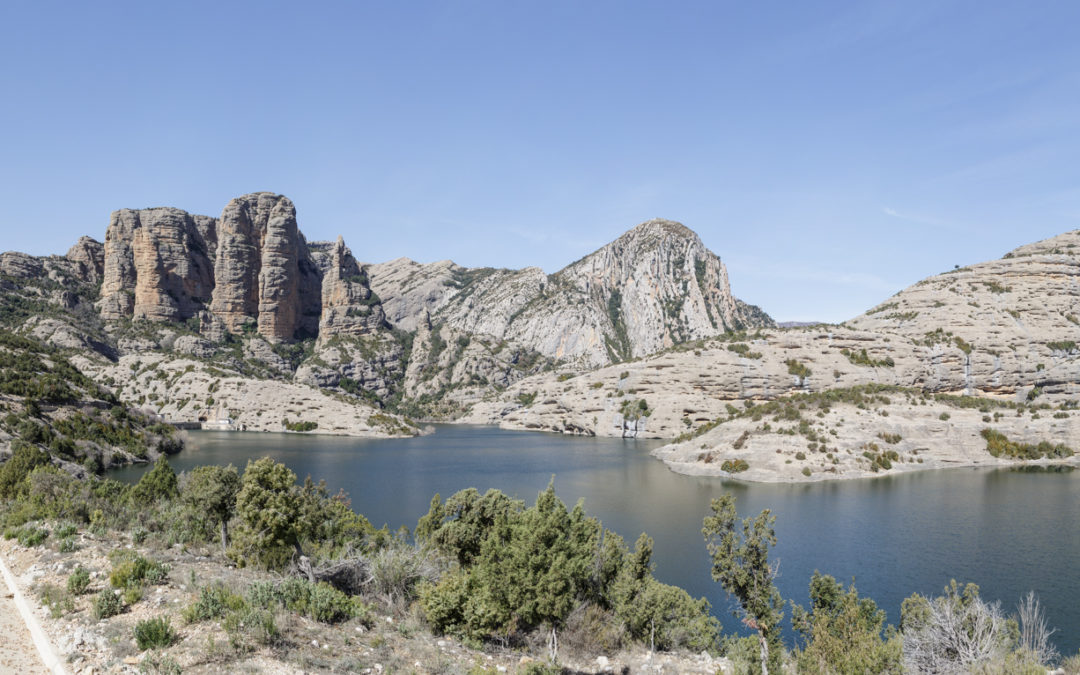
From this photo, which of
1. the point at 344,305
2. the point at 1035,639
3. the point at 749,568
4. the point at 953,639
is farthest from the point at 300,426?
the point at 1035,639

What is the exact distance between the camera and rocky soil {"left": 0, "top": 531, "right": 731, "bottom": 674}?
11648 millimetres

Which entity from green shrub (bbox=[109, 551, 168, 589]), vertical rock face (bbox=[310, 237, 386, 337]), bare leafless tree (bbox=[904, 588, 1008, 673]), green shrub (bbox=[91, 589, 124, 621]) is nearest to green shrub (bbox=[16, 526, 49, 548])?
green shrub (bbox=[109, 551, 168, 589])

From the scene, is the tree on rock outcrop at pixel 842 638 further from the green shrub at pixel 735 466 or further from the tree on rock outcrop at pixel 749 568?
the green shrub at pixel 735 466

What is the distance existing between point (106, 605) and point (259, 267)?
186485mm

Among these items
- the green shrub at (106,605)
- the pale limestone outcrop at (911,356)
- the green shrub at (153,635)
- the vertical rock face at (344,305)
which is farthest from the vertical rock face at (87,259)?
the green shrub at (153,635)

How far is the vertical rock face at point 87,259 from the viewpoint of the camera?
6663 inches

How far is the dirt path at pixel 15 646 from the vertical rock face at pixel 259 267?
176096 mm

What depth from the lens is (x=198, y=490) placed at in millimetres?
31297

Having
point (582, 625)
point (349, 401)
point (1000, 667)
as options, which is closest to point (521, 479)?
point (582, 625)

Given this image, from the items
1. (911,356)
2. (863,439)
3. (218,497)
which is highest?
(911,356)

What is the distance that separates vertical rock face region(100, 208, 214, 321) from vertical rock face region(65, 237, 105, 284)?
86.2 inches

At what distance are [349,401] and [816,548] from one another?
109 m

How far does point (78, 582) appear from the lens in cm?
1484

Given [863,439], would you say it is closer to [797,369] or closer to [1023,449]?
[1023,449]
